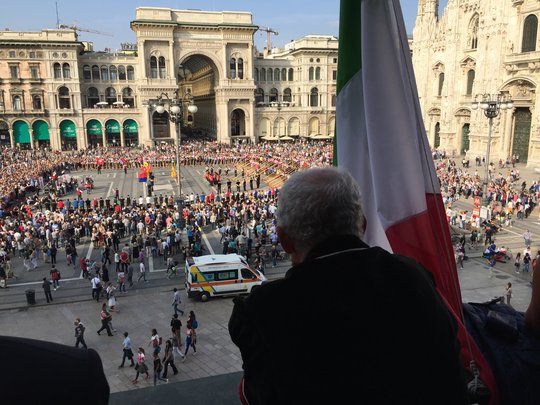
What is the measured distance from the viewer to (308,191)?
1.94 meters

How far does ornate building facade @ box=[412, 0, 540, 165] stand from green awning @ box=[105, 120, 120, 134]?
42.1 metres

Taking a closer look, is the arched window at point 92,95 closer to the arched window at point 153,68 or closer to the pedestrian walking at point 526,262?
the arched window at point 153,68

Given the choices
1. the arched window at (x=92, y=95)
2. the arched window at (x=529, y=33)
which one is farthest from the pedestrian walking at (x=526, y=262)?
the arched window at (x=92, y=95)

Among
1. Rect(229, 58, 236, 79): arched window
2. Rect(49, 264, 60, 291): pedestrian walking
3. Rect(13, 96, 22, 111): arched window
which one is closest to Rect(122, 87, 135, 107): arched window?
Rect(13, 96, 22, 111): arched window

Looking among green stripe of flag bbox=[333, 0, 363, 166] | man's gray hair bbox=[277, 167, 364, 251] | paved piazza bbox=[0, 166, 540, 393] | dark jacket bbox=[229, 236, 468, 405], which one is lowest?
paved piazza bbox=[0, 166, 540, 393]

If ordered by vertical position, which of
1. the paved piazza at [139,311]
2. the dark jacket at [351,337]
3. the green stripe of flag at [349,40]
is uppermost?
the green stripe of flag at [349,40]

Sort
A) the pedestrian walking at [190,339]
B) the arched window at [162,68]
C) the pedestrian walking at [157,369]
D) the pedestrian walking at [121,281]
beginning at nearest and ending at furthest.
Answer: the pedestrian walking at [157,369]
the pedestrian walking at [190,339]
the pedestrian walking at [121,281]
the arched window at [162,68]

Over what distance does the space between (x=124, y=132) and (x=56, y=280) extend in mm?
54244

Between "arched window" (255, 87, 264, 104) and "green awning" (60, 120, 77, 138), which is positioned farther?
"arched window" (255, 87, 264, 104)

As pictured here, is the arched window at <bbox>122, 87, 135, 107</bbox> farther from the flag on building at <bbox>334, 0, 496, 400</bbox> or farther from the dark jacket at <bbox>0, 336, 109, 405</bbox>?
the dark jacket at <bbox>0, 336, 109, 405</bbox>

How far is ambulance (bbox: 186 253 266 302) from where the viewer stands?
1627cm

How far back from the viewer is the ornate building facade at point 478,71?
41812mm

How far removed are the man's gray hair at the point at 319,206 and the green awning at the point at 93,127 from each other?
70297 mm

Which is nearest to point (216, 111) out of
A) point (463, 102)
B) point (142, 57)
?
point (142, 57)
